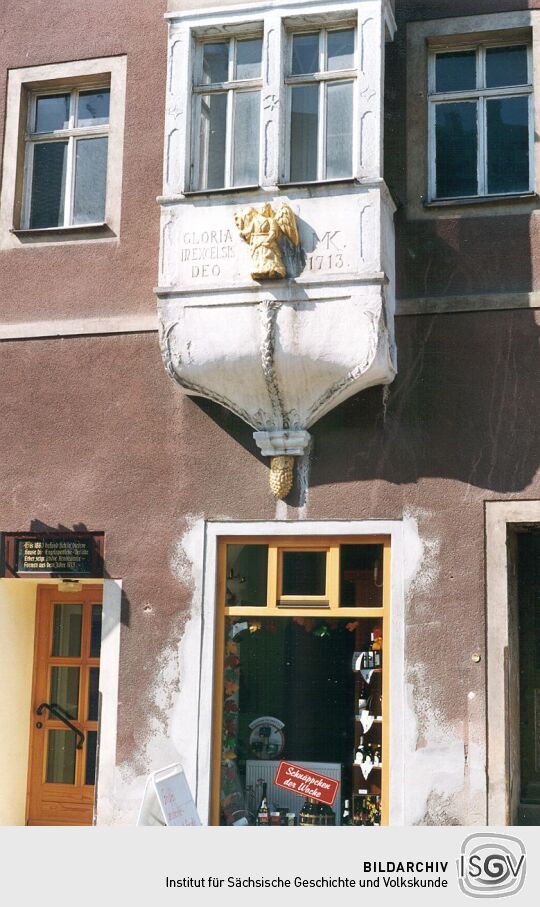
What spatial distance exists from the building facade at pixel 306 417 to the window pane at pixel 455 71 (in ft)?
0.06

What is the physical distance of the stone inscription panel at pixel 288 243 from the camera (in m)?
9.73

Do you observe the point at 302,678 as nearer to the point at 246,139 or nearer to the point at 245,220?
the point at 245,220

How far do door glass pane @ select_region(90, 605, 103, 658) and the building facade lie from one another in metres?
0.96

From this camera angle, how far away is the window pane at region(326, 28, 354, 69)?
10125 mm

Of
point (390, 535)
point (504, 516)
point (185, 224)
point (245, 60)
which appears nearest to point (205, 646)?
point (390, 535)

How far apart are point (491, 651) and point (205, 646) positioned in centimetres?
224

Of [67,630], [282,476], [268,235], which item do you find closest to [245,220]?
[268,235]

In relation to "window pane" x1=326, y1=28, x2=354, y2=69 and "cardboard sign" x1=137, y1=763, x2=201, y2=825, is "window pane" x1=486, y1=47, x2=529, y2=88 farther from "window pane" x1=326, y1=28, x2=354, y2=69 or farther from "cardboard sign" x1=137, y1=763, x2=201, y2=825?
"cardboard sign" x1=137, y1=763, x2=201, y2=825

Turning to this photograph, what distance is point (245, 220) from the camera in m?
9.87

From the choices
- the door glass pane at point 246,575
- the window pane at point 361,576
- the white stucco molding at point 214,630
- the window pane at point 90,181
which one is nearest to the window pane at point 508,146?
the white stucco molding at point 214,630

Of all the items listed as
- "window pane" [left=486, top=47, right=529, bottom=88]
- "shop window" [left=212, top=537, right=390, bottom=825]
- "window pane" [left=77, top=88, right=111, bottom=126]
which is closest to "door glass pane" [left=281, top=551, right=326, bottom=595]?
"shop window" [left=212, top=537, right=390, bottom=825]

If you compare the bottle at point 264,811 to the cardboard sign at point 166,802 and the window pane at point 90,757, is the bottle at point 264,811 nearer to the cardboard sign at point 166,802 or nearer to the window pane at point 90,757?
the cardboard sign at point 166,802

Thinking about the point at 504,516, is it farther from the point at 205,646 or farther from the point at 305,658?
the point at 205,646

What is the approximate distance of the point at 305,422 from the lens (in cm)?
1008
